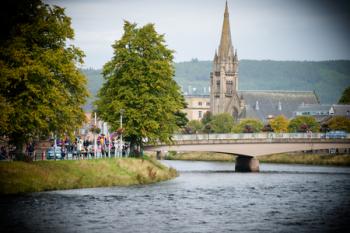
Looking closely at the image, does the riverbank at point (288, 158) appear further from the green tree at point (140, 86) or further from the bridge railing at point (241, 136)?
the green tree at point (140, 86)

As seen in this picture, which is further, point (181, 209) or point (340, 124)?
point (340, 124)

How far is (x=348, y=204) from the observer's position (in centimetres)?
6900

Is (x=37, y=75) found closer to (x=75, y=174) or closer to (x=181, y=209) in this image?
(x=75, y=174)

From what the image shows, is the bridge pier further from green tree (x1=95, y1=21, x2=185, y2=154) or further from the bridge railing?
green tree (x1=95, y1=21, x2=185, y2=154)

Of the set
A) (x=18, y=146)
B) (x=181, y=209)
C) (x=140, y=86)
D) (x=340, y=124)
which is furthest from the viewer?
(x=340, y=124)

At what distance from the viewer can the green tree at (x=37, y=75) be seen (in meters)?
69.3

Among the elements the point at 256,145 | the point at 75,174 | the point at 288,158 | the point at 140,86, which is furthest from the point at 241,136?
the point at 75,174

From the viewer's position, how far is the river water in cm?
5434

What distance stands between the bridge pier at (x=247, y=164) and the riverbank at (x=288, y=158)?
95.0ft

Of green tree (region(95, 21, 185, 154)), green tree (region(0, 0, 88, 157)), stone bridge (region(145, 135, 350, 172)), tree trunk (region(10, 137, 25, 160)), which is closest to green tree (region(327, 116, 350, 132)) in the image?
stone bridge (region(145, 135, 350, 172))

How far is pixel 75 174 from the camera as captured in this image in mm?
78688

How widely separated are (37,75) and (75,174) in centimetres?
1200

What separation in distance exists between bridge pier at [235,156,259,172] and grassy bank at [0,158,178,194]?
32168 millimetres

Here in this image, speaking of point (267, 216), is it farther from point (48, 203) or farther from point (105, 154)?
point (105, 154)
